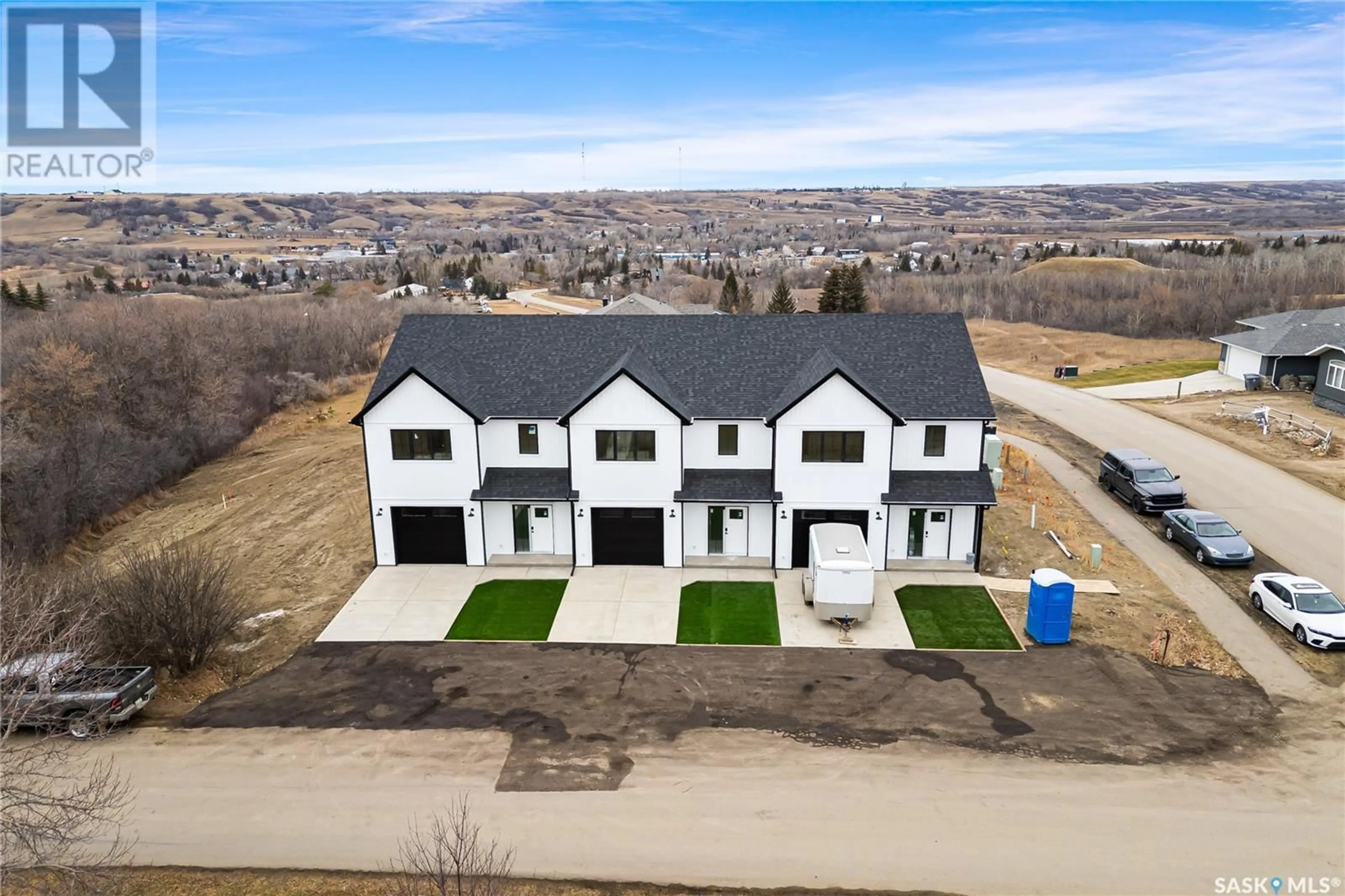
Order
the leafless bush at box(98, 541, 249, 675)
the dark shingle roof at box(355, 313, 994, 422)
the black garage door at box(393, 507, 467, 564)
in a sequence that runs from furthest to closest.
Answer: the black garage door at box(393, 507, 467, 564) < the dark shingle roof at box(355, 313, 994, 422) < the leafless bush at box(98, 541, 249, 675)

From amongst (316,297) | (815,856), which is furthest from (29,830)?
(316,297)

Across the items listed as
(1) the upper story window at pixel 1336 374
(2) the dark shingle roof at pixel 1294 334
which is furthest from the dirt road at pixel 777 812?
(2) the dark shingle roof at pixel 1294 334

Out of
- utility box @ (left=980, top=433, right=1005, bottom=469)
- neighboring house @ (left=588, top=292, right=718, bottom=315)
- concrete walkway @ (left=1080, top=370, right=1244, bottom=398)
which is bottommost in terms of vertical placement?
utility box @ (left=980, top=433, right=1005, bottom=469)

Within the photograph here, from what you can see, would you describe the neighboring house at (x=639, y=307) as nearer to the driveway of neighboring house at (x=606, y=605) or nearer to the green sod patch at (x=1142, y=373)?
the green sod patch at (x=1142, y=373)

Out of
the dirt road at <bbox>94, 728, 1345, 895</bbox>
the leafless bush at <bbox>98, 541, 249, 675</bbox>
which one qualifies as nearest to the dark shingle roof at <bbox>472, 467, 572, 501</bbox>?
the leafless bush at <bbox>98, 541, 249, 675</bbox>

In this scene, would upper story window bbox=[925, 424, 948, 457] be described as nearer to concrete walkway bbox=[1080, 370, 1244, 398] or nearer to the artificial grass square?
the artificial grass square

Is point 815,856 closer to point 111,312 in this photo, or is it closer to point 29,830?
point 29,830

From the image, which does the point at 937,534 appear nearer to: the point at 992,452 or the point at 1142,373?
the point at 992,452

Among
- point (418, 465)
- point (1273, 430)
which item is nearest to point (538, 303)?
point (418, 465)
